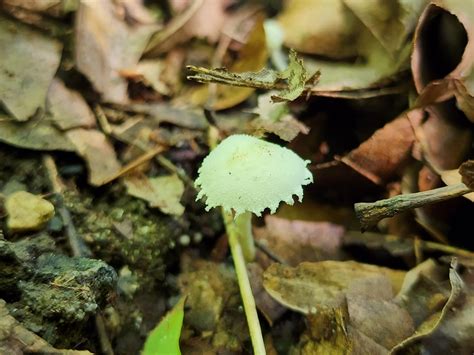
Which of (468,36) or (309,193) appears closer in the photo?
(468,36)

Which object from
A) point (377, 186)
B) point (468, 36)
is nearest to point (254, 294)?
point (377, 186)

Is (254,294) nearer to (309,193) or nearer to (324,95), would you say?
(309,193)

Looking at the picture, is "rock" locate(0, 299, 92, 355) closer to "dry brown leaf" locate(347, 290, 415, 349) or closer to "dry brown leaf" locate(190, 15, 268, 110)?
"dry brown leaf" locate(347, 290, 415, 349)

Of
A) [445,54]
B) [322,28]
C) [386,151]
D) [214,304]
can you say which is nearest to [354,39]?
[322,28]

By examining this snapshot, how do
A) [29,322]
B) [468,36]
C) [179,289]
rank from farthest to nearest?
[179,289], [468,36], [29,322]

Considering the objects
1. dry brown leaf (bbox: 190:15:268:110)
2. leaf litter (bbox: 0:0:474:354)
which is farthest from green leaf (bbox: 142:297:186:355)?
dry brown leaf (bbox: 190:15:268:110)
